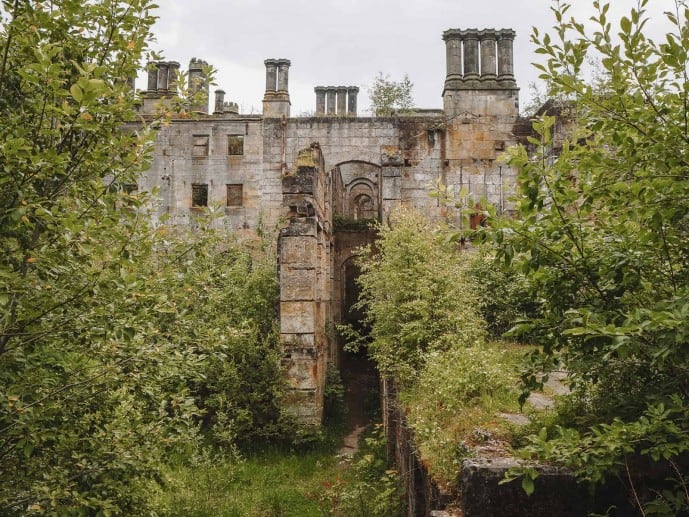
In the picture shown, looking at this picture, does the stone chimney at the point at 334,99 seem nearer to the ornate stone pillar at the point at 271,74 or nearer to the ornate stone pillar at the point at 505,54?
the ornate stone pillar at the point at 271,74

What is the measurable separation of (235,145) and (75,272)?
682 inches

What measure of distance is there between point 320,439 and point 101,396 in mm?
7423

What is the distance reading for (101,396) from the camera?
508cm

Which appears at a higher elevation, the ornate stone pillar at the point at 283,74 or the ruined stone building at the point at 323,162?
the ornate stone pillar at the point at 283,74

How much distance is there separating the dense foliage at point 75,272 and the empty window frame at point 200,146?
52.9 ft

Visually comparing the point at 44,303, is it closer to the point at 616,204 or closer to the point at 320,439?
the point at 616,204

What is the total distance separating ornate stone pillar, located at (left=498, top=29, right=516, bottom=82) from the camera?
18328 millimetres

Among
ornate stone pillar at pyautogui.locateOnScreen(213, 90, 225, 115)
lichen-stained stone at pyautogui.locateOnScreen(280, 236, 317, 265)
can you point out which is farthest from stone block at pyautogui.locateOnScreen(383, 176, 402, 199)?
ornate stone pillar at pyautogui.locateOnScreen(213, 90, 225, 115)

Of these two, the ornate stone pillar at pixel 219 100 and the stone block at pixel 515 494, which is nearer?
the stone block at pixel 515 494

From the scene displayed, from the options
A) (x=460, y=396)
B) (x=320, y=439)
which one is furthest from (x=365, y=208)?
(x=460, y=396)

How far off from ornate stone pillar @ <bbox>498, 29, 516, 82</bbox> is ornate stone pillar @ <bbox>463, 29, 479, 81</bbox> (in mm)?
806

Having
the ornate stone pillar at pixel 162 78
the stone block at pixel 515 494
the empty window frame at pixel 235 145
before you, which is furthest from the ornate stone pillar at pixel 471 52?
the stone block at pixel 515 494

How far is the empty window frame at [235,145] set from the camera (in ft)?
66.9

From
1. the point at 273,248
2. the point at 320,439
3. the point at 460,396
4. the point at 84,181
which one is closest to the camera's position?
the point at 84,181
